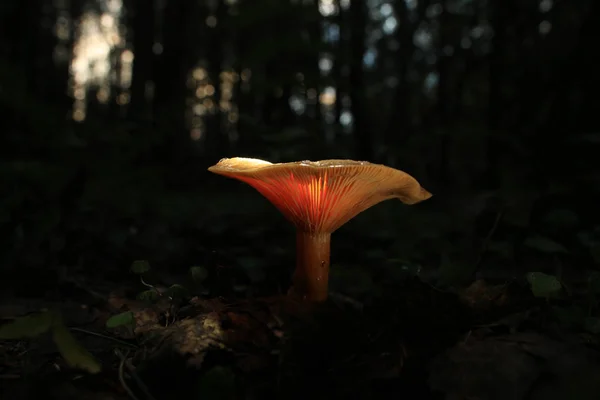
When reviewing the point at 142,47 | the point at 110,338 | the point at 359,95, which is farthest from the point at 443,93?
the point at 110,338

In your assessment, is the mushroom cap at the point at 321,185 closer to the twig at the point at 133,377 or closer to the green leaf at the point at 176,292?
the green leaf at the point at 176,292

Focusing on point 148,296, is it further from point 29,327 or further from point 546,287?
point 546,287

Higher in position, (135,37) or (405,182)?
(135,37)

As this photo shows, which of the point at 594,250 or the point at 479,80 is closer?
the point at 594,250

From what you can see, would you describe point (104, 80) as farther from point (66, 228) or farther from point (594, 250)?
point (594, 250)

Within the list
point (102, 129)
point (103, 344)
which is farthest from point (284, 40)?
point (103, 344)

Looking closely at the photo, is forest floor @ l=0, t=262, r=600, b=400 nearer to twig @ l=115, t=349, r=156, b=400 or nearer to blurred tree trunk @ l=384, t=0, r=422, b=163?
twig @ l=115, t=349, r=156, b=400
